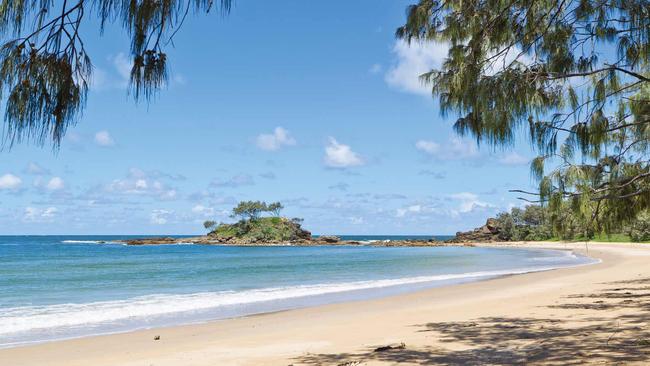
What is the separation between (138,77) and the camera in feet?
11.4

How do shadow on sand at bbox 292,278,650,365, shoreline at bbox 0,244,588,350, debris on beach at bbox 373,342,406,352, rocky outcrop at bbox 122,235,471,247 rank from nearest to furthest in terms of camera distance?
1. shadow on sand at bbox 292,278,650,365
2. debris on beach at bbox 373,342,406,352
3. shoreline at bbox 0,244,588,350
4. rocky outcrop at bbox 122,235,471,247

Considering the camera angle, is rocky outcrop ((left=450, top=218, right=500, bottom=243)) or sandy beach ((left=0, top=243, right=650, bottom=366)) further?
rocky outcrop ((left=450, top=218, right=500, bottom=243))

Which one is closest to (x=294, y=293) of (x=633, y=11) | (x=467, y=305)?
(x=467, y=305)

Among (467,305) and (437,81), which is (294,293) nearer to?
(467,305)

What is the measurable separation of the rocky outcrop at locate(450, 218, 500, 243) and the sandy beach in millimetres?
87953

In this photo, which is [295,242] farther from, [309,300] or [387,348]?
[387,348]

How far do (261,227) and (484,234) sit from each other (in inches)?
1583

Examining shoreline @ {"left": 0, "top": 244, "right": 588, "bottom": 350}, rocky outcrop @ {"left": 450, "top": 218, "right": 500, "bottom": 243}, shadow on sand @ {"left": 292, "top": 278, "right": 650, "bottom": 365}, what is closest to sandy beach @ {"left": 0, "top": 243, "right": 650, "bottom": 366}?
shadow on sand @ {"left": 292, "top": 278, "right": 650, "bottom": 365}

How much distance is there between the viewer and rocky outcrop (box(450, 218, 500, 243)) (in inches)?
3937

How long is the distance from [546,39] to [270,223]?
9850 cm

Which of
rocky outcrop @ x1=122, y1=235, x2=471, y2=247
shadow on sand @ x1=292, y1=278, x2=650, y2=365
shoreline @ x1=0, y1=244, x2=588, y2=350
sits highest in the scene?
rocky outcrop @ x1=122, y1=235, x2=471, y2=247

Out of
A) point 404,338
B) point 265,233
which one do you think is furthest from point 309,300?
point 265,233

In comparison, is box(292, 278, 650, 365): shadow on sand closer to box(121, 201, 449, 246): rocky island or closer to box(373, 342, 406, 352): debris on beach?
box(373, 342, 406, 352): debris on beach

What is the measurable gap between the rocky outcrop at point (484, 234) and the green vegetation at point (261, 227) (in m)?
29.0
